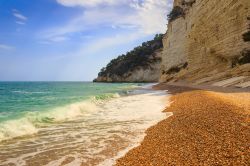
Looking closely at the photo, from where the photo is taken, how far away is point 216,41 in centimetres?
2975

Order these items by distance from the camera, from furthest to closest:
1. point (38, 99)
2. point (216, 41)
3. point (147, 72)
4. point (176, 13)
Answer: point (147, 72) < point (176, 13) < point (216, 41) < point (38, 99)

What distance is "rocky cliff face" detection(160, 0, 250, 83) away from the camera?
81.3 ft

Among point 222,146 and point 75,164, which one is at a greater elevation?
point 222,146

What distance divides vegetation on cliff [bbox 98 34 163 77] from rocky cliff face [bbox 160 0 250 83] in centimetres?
4750

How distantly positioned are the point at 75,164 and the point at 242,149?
3.24 m

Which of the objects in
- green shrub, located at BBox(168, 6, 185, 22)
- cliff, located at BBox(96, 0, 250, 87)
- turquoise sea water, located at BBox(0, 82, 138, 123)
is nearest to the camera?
turquoise sea water, located at BBox(0, 82, 138, 123)

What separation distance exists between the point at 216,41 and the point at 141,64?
68.5 metres

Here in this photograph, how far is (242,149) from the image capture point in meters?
5.35

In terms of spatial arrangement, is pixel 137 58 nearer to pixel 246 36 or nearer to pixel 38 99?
pixel 38 99

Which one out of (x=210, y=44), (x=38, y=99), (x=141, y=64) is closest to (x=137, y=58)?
(x=141, y=64)

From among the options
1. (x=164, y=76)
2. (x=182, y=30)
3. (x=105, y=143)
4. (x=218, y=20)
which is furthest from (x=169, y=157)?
(x=164, y=76)

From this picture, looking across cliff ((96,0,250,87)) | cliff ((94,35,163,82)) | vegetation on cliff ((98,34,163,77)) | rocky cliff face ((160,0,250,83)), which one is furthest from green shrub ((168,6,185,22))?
vegetation on cliff ((98,34,163,77))

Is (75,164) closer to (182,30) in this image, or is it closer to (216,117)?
(216,117)

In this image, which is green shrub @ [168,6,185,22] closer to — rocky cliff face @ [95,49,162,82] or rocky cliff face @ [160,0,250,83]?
rocky cliff face @ [160,0,250,83]
